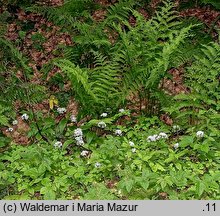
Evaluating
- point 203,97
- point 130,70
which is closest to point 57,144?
point 130,70

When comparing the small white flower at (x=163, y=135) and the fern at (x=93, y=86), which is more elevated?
the fern at (x=93, y=86)

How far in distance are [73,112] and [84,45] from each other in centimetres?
115

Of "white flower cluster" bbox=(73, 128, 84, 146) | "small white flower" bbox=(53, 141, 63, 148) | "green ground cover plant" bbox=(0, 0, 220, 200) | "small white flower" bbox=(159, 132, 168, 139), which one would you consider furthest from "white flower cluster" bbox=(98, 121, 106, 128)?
"small white flower" bbox=(159, 132, 168, 139)

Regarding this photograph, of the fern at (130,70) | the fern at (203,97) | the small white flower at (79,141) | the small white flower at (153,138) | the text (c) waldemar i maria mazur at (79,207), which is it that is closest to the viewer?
the text (c) waldemar i maria mazur at (79,207)

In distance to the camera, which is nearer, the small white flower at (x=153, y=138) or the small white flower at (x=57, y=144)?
the small white flower at (x=153, y=138)

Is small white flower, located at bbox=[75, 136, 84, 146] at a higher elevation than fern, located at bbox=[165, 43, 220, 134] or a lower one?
lower

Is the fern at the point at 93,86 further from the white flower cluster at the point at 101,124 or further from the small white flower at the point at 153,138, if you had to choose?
the small white flower at the point at 153,138

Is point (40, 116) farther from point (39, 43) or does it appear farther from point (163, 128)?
point (39, 43)

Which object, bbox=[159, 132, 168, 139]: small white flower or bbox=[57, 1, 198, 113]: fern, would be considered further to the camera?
bbox=[57, 1, 198, 113]: fern

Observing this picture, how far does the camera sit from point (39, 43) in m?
8.66

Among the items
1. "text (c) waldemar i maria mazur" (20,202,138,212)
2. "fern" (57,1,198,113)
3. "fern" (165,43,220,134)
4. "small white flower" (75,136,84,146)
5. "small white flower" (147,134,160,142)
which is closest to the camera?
"text (c) waldemar i maria mazur" (20,202,138,212)

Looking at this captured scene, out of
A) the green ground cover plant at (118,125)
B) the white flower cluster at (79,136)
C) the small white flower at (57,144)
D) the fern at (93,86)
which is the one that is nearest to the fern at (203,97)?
the green ground cover plant at (118,125)

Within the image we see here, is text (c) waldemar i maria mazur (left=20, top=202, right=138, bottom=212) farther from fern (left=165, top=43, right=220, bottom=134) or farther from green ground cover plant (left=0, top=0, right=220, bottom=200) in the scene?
fern (left=165, top=43, right=220, bottom=134)

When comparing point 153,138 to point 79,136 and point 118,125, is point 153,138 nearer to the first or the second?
point 118,125
